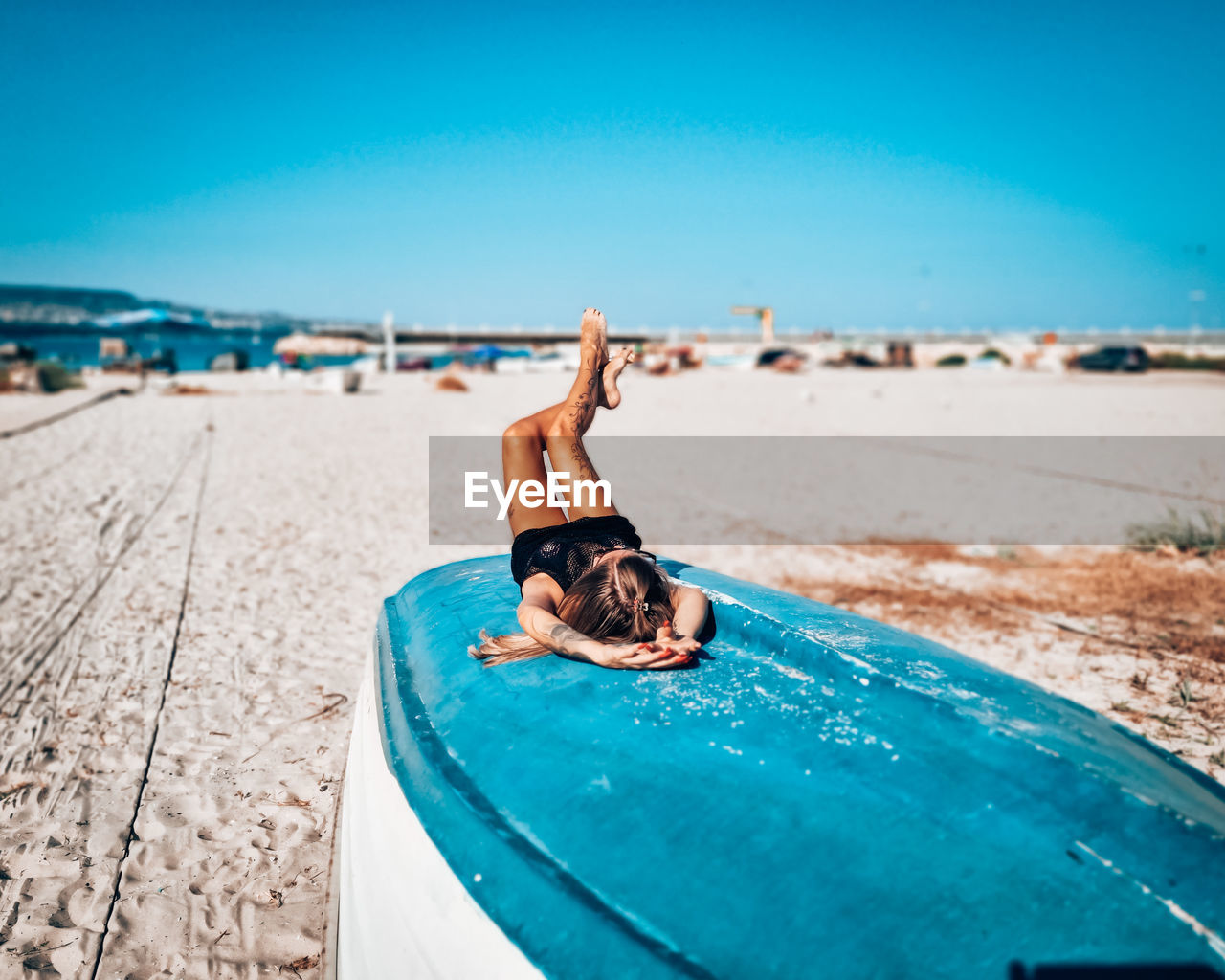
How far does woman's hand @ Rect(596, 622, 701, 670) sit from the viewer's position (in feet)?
7.41

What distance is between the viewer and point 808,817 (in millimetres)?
1692

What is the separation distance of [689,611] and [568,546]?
0.62 meters

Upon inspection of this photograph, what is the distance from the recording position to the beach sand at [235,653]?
9.14 ft

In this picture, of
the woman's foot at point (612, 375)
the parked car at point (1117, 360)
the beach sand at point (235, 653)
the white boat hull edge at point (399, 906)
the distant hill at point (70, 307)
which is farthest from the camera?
the distant hill at point (70, 307)

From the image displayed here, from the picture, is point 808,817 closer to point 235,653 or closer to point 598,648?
point 598,648

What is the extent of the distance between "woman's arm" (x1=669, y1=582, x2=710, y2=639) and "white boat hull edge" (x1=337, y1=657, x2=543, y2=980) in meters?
0.97

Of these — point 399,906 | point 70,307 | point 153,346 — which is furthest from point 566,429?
point 70,307

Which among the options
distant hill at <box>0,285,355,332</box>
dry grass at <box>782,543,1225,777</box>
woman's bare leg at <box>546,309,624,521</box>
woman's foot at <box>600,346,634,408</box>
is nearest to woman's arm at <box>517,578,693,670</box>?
woman's bare leg at <box>546,309,624,521</box>

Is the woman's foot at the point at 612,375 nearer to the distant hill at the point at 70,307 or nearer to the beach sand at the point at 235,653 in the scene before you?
the beach sand at the point at 235,653

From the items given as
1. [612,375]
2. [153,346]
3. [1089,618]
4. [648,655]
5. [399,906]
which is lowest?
[1089,618]

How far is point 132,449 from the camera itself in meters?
13.1

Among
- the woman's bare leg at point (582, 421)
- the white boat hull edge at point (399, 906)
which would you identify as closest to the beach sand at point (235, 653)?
the white boat hull edge at point (399, 906)

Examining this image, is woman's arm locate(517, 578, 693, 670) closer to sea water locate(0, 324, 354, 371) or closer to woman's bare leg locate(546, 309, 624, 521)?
woman's bare leg locate(546, 309, 624, 521)

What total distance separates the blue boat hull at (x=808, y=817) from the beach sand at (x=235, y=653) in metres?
1.24
